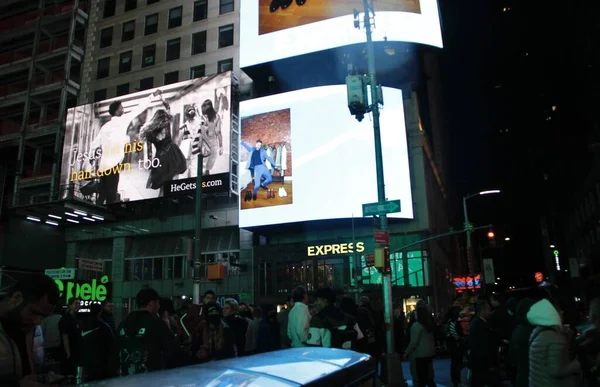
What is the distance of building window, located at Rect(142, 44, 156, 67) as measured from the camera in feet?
141

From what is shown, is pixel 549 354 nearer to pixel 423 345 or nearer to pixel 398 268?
pixel 423 345

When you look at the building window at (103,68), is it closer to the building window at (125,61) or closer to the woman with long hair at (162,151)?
the building window at (125,61)

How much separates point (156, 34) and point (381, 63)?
21.1 m

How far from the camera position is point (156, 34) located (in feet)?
142

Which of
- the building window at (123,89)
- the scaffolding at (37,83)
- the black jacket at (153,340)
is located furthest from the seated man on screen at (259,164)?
the black jacket at (153,340)

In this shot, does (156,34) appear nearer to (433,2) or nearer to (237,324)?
(433,2)

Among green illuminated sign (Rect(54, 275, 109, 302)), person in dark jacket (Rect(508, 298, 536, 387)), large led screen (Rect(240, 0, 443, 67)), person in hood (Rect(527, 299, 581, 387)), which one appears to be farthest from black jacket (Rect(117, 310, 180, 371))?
large led screen (Rect(240, 0, 443, 67))

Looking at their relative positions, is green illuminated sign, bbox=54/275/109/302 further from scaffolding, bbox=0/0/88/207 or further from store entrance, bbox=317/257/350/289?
scaffolding, bbox=0/0/88/207

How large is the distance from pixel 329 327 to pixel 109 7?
4810cm

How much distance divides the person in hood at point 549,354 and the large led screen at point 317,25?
33.6 meters

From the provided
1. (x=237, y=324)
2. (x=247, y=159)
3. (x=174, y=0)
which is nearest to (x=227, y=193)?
(x=247, y=159)

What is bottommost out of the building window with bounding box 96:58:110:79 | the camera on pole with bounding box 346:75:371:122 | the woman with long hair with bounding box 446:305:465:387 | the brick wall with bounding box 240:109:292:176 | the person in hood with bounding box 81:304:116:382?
the woman with long hair with bounding box 446:305:465:387

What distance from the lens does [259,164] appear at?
35.7 metres

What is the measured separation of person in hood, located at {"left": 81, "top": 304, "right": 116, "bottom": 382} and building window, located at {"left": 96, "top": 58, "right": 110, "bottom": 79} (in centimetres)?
4302
